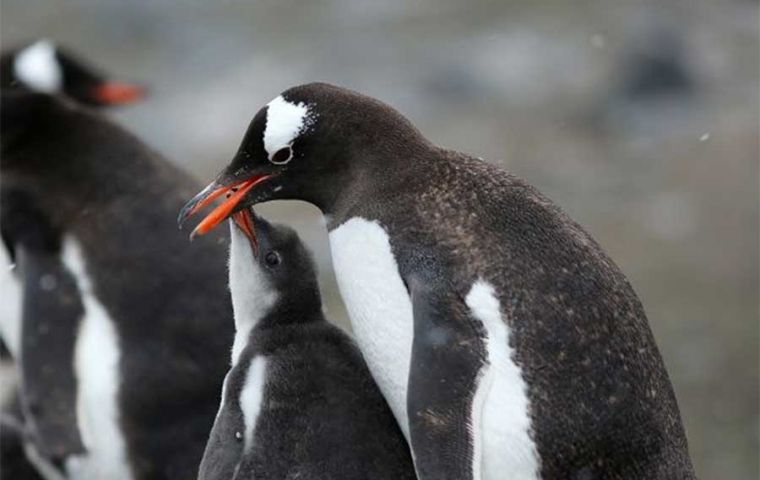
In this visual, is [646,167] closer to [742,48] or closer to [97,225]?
[742,48]

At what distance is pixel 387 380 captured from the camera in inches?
160

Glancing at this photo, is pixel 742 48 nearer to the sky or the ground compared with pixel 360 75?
nearer to the sky

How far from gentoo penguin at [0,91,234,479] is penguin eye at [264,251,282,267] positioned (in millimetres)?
1165

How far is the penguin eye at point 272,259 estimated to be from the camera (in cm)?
444

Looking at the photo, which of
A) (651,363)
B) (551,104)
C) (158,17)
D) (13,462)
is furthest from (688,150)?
(651,363)

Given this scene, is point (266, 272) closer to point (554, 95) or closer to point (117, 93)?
point (117, 93)

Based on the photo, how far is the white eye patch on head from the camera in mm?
4094

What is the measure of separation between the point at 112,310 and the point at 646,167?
7.92 m

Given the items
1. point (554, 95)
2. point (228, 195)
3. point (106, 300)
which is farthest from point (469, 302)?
point (554, 95)

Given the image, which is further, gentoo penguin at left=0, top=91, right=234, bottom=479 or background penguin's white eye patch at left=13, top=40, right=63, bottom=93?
background penguin's white eye patch at left=13, top=40, right=63, bottom=93

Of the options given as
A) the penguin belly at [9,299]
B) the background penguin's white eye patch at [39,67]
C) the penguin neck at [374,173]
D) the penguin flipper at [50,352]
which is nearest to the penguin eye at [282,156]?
the penguin neck at [374,173]

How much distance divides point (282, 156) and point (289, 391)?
56cm

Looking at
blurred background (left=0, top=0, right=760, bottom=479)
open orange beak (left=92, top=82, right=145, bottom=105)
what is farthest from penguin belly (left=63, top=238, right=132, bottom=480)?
blurred background (left=0, top=0, right=760, bottom=479)

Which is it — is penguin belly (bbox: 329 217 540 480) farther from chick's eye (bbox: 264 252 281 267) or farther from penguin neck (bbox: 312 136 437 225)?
chick's eye (bbox: 264 252 281 267)
